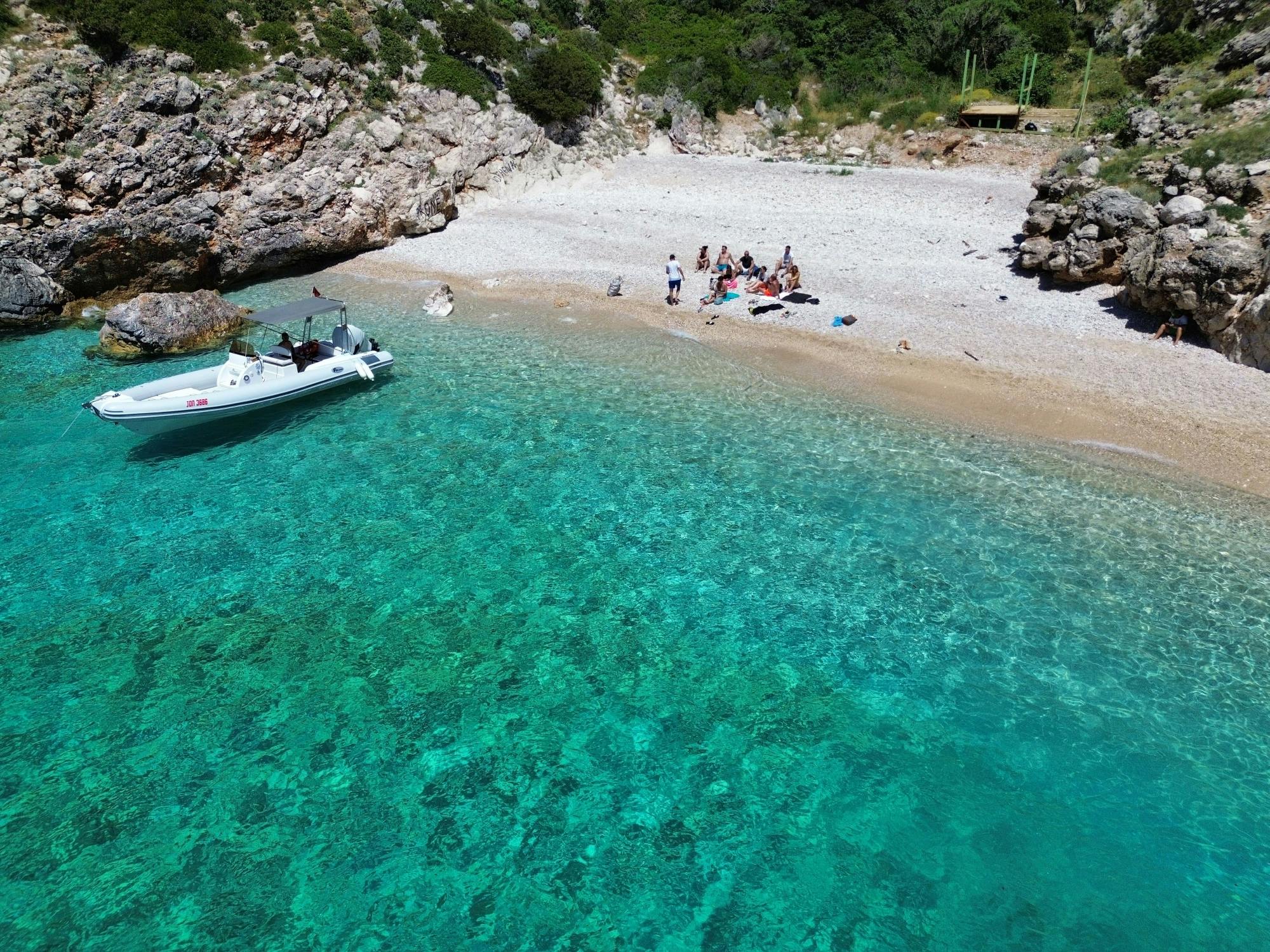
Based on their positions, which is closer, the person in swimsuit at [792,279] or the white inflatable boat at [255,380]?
the white inflatable boat at [255,380]

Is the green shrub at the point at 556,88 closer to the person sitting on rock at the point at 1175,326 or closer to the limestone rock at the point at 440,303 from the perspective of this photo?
the limestone rock at the point at 440,303

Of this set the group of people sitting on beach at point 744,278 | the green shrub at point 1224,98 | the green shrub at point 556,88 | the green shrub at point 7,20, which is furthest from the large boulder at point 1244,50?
the green shrub at point 7,20

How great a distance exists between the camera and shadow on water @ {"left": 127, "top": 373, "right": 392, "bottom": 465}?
49.9 feet

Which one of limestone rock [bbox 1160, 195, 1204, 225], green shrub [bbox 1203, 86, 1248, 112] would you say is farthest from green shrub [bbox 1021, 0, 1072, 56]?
limestone rock [bbox 1160, 195, 1204, 225]

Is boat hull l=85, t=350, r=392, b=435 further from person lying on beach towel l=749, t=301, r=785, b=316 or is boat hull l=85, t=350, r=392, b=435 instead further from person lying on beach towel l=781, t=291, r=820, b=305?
person lying on beach towel l=781, t=291, r=820, b=305

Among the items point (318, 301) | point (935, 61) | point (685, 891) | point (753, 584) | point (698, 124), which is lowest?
point (685, 891)

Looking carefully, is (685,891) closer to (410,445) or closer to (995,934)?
(995,934)

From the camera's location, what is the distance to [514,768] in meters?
8.38

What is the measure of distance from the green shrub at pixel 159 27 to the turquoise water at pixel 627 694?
1910 cm

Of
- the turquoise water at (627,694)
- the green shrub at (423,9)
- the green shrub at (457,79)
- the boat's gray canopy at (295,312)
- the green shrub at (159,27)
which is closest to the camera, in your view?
the turquoise water at (627,694)

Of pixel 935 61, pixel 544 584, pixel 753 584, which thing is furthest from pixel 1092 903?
pixel 935 61

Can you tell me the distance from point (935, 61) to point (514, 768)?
154 ft

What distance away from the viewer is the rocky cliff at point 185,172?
2344 centimetres

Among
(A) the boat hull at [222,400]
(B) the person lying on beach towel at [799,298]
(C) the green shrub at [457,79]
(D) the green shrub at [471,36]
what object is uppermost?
(D) the green shrub at [471,36]
